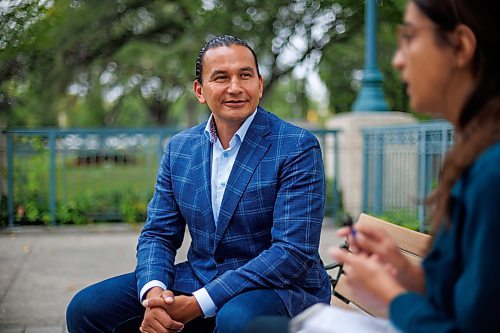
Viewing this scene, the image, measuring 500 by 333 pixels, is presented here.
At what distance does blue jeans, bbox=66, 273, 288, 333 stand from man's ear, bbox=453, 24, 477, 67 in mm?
1240

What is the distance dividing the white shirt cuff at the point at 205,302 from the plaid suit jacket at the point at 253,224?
0.02 meters

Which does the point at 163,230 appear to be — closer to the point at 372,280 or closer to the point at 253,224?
the point at 253,224

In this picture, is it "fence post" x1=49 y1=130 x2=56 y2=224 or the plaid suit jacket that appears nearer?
the plaid suit jacket

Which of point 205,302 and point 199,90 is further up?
point 199,90

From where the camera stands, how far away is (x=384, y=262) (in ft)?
4.93

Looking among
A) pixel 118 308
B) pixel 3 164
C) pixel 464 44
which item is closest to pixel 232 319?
pixel 118 308

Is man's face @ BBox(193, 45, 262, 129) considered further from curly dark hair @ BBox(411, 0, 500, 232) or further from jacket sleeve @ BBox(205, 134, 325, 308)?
curly dark hair @ BBox(411, 0, 500, 232)

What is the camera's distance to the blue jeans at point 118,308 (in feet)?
7.75

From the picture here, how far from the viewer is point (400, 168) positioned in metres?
8.82

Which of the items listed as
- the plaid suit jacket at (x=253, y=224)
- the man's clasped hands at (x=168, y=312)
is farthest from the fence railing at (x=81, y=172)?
the man's clasped hands at (x=168, y=312)

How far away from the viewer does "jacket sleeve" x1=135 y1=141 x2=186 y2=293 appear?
2.70 metres

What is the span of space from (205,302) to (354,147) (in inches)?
293

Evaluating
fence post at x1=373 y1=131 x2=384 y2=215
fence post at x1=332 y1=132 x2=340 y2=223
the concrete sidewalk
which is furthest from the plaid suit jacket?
fence post at x1=332 y1=132 x2=340 y2=223

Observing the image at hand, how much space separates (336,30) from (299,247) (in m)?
12.9
